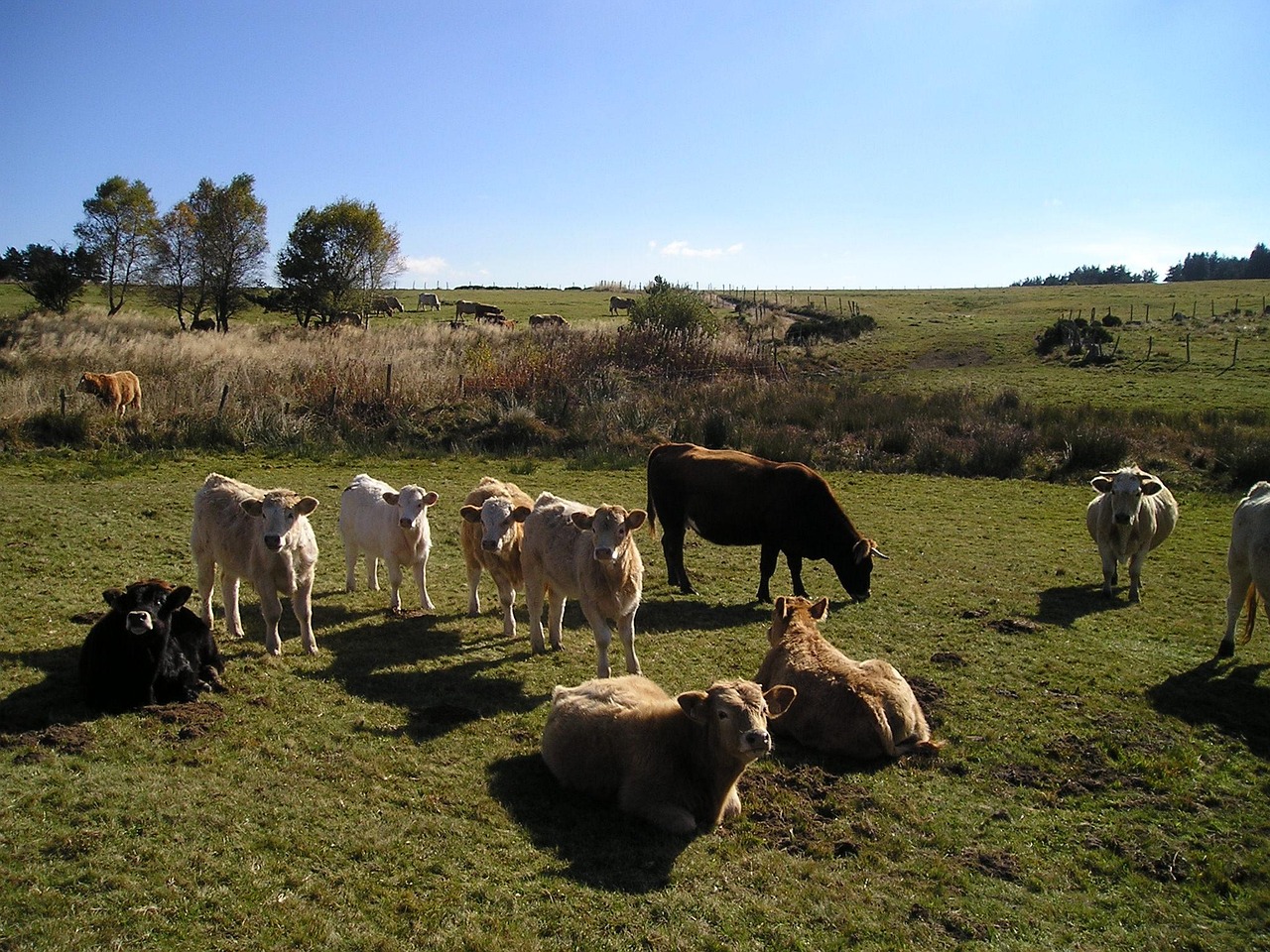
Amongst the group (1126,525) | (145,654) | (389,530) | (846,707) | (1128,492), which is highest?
(1128,492)

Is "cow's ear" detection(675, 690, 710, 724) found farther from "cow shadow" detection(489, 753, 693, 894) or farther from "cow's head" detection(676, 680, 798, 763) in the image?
"cow shadow" detection(489, 753, 693, 894)

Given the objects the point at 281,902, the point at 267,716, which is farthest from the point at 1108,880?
the point at 267,716

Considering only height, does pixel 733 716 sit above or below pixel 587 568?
below

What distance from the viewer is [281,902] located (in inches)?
181

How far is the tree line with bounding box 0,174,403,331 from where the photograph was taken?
149 ft

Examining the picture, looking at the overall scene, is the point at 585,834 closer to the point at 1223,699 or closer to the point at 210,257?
the point at 1223,699

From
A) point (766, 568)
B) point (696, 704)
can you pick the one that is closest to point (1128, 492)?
point (766, 568)

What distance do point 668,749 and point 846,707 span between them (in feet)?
5.68

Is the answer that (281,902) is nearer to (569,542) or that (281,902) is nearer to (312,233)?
(569,542)

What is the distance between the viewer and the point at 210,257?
45281mm

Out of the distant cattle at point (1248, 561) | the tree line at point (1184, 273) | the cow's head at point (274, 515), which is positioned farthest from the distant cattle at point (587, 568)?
the tree line at point (1184, 273)

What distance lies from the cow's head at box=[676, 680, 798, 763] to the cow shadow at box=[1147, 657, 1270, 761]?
4.51m

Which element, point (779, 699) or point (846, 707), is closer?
point (779, 699)

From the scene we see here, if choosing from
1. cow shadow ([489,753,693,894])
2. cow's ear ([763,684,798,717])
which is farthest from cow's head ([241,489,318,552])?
cow's ear ([763,684,798,717])
